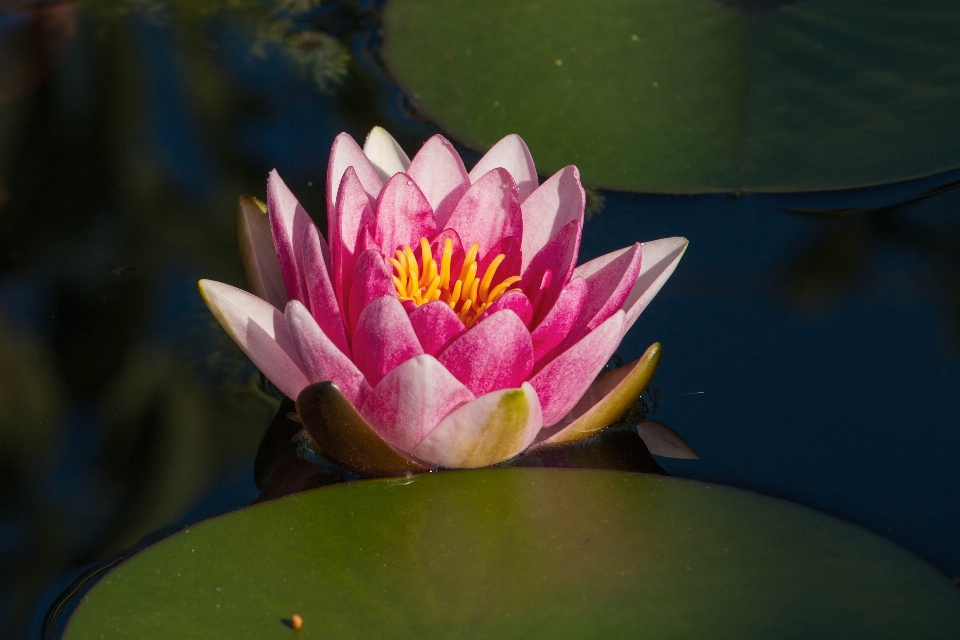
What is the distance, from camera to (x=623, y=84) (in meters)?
2.27

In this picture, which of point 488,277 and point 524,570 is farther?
point 488,277

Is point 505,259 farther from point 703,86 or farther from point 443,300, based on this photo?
point 703,86

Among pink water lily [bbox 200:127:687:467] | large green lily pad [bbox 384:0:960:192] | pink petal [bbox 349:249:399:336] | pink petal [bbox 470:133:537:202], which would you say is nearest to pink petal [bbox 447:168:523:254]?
pink water lily [bbox 200:127:687:467]

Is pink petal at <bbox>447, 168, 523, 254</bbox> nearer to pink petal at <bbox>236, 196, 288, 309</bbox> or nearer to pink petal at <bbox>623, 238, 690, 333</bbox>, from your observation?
pink petal at <bbox>623, 238, 690, 333</bbox>

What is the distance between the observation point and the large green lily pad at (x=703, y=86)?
2109 mm

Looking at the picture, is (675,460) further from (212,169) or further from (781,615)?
(212,169)

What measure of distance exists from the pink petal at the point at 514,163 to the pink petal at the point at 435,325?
453 mm

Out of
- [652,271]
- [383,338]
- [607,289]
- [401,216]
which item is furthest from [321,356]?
[652,271]

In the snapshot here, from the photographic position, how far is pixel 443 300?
1.55 meters

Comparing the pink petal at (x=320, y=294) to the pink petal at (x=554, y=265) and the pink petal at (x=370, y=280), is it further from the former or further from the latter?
the pink petal at (x=554, y=265)

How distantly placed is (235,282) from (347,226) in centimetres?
58

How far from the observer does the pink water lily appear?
1.34 metres

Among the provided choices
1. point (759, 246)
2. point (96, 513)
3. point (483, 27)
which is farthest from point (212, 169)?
point (759, 246)

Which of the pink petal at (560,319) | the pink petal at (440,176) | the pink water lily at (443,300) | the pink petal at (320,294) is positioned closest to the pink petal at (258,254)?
the pink water lily at (443,300)
